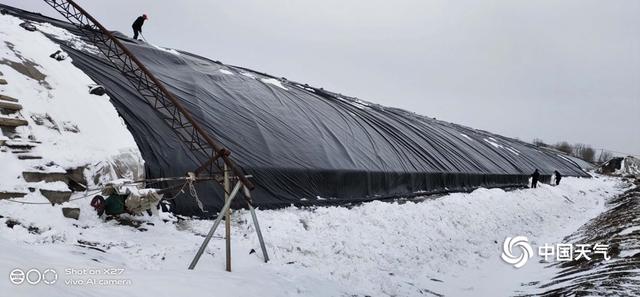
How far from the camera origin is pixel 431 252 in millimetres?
11188

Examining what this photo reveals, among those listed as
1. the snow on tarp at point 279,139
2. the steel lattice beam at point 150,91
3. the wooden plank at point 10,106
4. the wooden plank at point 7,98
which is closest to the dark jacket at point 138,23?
the snow on tarp at point 279,139

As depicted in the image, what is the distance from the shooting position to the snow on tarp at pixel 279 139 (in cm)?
1075

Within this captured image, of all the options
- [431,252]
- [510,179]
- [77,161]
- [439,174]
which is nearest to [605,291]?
[431,252]

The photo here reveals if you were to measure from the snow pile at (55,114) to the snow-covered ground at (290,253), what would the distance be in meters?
1.02

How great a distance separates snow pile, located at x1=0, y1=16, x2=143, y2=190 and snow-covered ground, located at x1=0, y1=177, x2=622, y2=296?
1022 millimetres

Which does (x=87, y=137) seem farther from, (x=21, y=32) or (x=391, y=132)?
(x=391, y=132)

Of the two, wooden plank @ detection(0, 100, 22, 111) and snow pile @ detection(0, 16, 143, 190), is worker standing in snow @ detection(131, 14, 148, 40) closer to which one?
snow pile @ detection(0, 16, 143, 190)

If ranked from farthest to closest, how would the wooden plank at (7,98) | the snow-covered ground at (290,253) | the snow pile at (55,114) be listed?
the wooden plank at (7,98) → the snow pile at (55,114) → the snow-covered ground at (290,253)

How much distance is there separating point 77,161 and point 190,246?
282cm

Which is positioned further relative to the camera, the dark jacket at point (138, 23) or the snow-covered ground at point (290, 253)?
the dark jacket at point (138, 23)

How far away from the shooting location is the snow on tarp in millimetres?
10750

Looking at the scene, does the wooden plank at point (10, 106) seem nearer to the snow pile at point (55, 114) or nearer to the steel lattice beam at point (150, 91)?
the snow pile at point (55, 114)

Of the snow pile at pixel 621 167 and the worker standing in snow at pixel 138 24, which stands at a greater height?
the worker standing in snow at pixel 138 24

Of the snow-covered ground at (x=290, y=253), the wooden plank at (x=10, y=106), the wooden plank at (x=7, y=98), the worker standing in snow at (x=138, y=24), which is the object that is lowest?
the snow-covered ground at (x=290, y=253)
